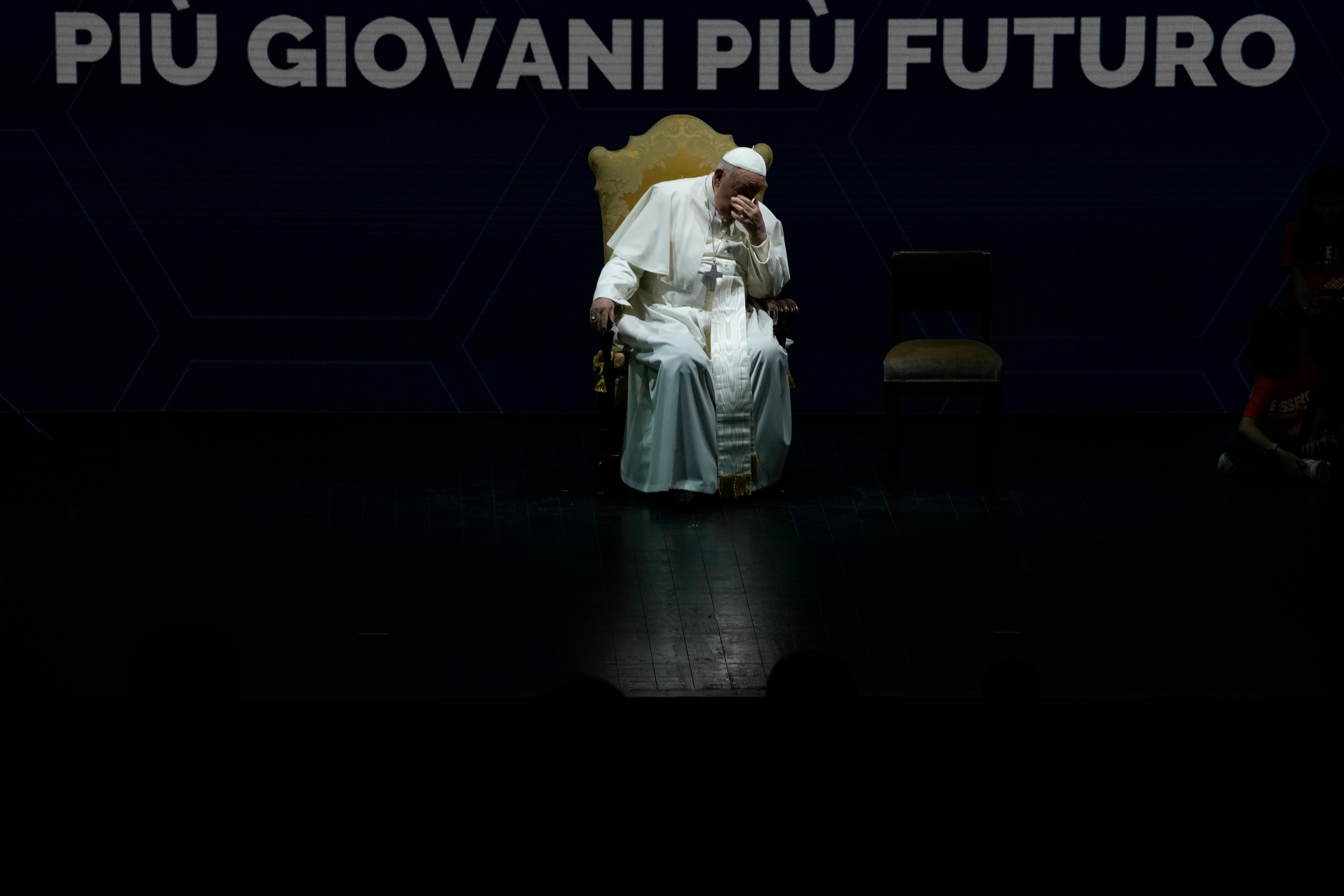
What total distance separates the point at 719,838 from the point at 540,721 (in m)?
0.24

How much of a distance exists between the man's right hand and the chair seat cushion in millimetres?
906

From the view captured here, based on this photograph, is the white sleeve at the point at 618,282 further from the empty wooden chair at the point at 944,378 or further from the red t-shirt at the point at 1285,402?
the red t-shirt at the point at 1285,402

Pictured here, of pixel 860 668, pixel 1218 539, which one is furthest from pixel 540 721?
pixel 1218 539

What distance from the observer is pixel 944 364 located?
5.71 m

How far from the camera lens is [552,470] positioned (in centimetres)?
606

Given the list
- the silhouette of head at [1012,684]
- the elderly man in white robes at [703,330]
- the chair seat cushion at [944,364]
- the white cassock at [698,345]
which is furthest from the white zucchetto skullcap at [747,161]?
the silhouette of head at [1012,684]

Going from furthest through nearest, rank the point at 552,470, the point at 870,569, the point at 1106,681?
the point at 552,470
the point at 870,569
the point at 1106,681

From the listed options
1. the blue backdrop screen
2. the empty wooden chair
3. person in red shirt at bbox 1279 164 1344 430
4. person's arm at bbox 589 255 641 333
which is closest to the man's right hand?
person's arm at bbox 589 255 641 333

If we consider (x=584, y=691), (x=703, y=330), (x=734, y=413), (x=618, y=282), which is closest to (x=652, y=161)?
(x=618, y=282)

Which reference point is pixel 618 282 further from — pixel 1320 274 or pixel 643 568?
pixel 1320 274

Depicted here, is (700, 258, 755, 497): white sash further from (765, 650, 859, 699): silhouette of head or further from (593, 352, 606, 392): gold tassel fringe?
(765, 650, 859, 699): silhouette of head

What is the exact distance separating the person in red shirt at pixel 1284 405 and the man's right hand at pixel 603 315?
A: 213 centimetres

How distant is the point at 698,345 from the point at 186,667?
3.77 meters

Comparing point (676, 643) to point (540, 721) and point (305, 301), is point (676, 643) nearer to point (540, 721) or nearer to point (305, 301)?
point (540, 721)
